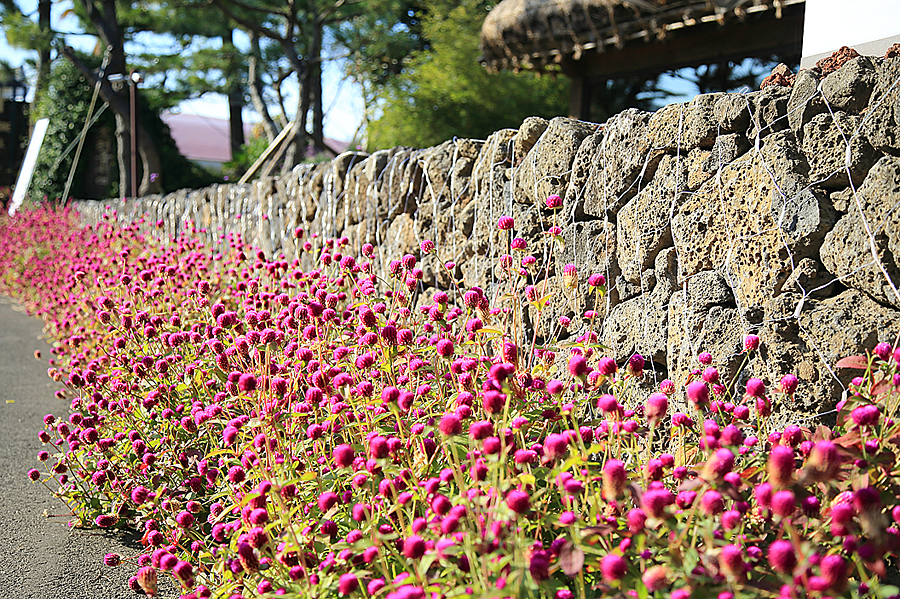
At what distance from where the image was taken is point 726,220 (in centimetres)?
226

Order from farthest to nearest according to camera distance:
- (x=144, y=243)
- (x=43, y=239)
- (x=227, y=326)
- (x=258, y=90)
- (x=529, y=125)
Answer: (x=258, y=90) < (x=43, y=239) < (x=144, y=243) < (x=529, y=125) < (x=227, y=326)

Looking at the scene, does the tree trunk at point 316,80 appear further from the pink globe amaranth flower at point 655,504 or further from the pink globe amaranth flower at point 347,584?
the pink globe amaranth flower at point 655,504

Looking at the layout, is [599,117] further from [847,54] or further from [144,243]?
[847,54]

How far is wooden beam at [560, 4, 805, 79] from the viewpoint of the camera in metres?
6.42

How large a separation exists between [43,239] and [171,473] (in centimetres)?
762

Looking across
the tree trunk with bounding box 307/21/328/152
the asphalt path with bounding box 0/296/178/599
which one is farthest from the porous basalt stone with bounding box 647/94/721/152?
the tree trunk with bounding box 307/21/328/152

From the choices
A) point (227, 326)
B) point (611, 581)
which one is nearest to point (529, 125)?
point (227, 326)

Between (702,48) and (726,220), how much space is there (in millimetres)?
5547

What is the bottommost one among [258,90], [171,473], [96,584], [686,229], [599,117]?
[96,584]

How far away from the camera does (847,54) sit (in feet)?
7.08

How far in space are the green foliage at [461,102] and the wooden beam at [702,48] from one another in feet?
10.0

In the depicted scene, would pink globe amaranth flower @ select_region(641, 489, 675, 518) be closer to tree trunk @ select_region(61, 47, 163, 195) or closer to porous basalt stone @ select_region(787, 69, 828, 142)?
porous basalt stone @ select_region(787, 69, 828, 142)

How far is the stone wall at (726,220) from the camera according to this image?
194cm

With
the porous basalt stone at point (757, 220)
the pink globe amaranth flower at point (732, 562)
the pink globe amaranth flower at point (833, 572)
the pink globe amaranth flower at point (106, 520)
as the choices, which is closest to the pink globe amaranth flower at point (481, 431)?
the pink globe amaranth flower at point (732, 562)
